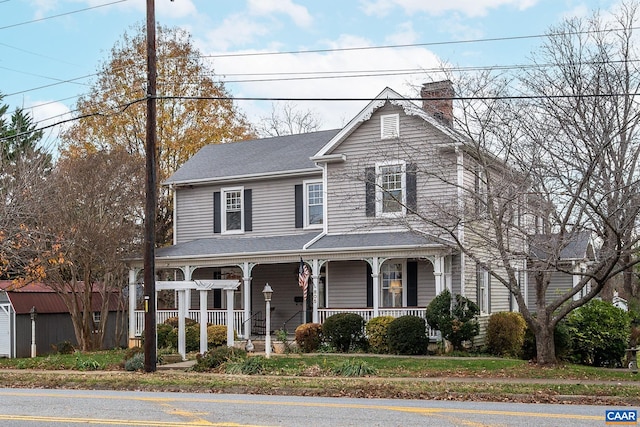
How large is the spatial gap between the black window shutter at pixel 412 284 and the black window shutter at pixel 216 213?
8.21 m

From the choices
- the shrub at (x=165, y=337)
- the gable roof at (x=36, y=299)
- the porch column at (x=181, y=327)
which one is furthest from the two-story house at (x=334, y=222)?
the gable roof at (x=36, y=299)

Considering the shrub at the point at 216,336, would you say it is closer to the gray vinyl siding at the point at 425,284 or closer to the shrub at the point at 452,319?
the gray vinyl siding at the point at 425,284

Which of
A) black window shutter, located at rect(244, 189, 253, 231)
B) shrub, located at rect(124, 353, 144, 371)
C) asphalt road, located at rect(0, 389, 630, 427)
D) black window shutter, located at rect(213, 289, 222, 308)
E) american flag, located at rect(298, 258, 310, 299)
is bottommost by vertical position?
shrub, located at rect(124, 353, 144, 371)

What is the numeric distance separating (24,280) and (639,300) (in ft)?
104

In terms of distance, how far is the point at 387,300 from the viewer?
87.3ft

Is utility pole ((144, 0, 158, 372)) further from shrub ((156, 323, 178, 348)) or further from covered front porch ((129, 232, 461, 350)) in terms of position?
shrub ((156, 323, 178, 348))

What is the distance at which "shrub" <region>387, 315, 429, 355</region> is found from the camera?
2320cm

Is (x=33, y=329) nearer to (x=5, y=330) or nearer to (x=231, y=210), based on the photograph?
(x=5, y=330)

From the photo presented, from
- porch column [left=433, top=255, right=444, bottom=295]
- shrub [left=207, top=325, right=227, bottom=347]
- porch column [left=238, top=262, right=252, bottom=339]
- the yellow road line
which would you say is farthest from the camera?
porch column [left=238, top=262, right=252, bottom=339]

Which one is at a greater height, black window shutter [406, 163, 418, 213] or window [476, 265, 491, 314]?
black window shutter [406, 163, 418, 213]

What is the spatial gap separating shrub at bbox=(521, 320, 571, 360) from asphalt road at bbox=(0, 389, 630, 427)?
36.4 ft

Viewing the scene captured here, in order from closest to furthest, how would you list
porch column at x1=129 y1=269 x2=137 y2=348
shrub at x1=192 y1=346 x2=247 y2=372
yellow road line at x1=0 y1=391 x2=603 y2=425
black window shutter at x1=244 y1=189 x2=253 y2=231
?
yellow road line at x1=0 y1=391 x2=603 y2=425 < shrub at x1=192 y1=346 x2=247 y2=372 < porch column at x1=129 y1=269 x2=137 y2=348 < black window shutter at x1=244 y1=189 x2=253 y2=231

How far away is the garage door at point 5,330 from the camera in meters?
29.7

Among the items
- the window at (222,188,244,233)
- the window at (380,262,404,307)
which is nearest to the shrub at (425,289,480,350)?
the window at (380,262,404,307)
